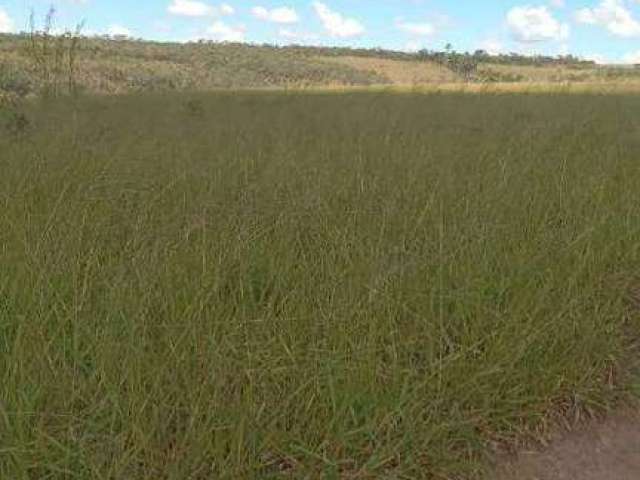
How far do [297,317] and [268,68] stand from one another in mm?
62626

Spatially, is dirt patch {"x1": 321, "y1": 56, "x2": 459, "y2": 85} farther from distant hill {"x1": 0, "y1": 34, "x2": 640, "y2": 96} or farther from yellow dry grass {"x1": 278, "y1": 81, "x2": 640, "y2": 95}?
yellow dry grass {"x1": 278, "y1": 81, "x2": 640, "y2": 95}

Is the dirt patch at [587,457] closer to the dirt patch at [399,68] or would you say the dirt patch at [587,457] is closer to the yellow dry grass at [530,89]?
the yellow dry grass at [530,89]

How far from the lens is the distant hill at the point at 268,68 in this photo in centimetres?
4009

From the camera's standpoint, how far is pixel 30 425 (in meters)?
2.04

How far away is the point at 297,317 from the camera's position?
8.73 ft

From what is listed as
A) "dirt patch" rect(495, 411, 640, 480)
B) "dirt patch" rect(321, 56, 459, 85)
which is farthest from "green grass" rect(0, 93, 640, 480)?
"dirt patch" rect(321, 56, 459, 85)

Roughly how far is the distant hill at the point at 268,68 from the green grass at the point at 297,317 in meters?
25.5

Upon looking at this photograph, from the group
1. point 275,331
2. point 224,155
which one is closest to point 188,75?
point 224,155

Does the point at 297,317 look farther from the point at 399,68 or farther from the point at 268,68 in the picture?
the point at 399,68

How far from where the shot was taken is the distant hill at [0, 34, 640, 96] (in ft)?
132

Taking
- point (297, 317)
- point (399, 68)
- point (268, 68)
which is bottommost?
point (297, 317)

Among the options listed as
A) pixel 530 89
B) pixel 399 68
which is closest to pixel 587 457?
pixel 530 89

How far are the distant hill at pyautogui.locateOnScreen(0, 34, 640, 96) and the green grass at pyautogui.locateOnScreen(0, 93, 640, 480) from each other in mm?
25517

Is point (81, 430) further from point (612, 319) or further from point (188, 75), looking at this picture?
point (188, 75)
